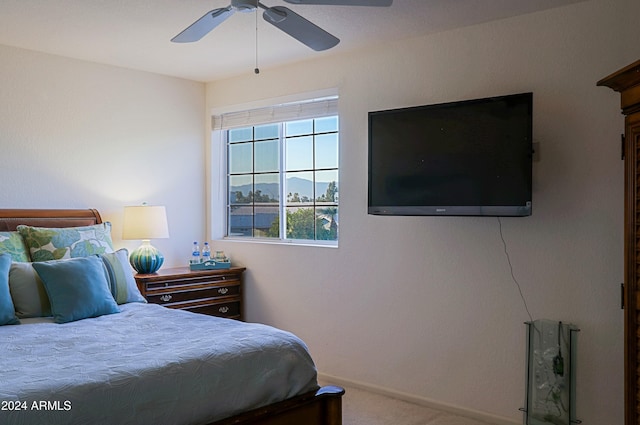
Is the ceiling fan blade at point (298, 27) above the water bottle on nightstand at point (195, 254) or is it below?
above

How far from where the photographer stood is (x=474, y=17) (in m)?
3.30

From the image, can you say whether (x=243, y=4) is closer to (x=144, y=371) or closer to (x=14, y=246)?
(x=144, y=371)

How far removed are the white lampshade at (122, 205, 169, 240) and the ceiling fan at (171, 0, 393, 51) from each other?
5.90ft

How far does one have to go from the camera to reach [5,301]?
302cm

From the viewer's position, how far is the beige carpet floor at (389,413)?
3365 millimetres

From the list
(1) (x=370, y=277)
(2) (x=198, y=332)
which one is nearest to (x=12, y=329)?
(2) (x=198, y=332)

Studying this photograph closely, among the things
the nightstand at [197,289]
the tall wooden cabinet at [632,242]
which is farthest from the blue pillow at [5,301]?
the tall wooden cabinet at [632,242]

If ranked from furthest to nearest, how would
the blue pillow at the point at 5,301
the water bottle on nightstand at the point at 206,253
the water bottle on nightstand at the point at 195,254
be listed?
the water bottle on nightstand at the point at 206,253 < the water bottle on nightstand at the point at 195,254 < the blue pillow at the point at 5,301

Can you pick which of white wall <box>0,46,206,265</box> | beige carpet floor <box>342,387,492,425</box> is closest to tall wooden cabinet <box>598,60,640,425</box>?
beige carpet floor <box>342,387,492,425</box>

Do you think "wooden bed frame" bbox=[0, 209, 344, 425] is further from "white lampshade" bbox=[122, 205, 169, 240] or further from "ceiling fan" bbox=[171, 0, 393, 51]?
"white lampshade" bbox=[122, 205, 169, 240]

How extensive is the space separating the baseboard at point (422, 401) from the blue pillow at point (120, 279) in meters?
1.51

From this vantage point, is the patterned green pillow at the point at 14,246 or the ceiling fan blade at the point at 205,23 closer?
the ceiling fan blade at the point at 205,23

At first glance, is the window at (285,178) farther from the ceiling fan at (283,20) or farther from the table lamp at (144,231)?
the ceiling fan at (283,20)

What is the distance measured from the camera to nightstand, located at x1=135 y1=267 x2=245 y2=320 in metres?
4.16
